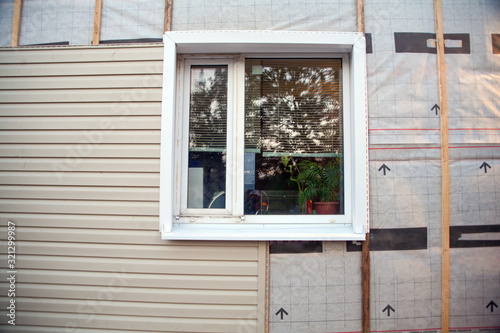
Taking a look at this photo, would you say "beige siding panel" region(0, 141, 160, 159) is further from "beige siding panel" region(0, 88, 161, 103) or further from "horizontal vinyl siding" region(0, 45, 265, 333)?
"beige siding panel" region(0, 88, 161, 103)

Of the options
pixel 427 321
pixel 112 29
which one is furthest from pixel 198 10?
pixel 427 321

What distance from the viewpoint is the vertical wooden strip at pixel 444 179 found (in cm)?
205

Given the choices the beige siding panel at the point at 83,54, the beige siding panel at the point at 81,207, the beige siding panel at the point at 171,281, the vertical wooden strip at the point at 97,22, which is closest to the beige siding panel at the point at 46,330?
Answer: the beige siding panel at the point at 171,281

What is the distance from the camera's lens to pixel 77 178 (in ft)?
6.91

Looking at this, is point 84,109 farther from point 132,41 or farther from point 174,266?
point 174,266

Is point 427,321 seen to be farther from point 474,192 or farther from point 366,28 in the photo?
point 366,28

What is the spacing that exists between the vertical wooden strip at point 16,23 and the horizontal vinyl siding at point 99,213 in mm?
105

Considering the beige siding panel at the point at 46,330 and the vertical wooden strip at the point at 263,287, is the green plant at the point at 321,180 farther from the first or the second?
the beige siding panel at the point at 46,330

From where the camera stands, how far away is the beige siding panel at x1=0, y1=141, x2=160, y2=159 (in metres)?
2.09

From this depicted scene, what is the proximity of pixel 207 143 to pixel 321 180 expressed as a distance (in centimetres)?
100

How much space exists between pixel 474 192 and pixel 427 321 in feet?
3.56

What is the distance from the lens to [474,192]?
210 cm

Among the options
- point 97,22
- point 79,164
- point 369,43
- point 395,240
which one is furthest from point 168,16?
point 395,240

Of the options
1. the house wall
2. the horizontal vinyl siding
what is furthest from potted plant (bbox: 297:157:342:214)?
the horizontal vinyl siding
